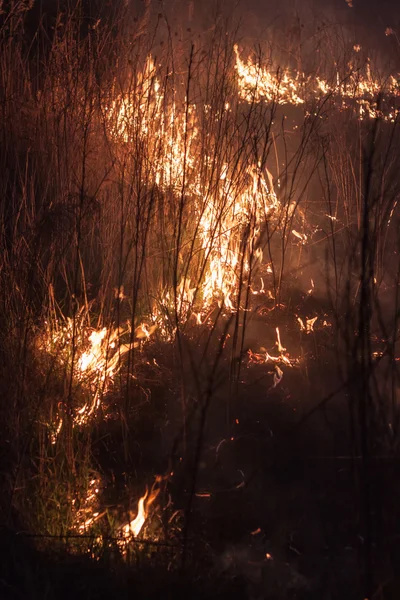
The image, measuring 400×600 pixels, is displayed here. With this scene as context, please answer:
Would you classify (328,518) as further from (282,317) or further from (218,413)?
(282,317)

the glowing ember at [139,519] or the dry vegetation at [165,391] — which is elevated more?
the dry vegetation at [165,391]

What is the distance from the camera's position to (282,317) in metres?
3.54

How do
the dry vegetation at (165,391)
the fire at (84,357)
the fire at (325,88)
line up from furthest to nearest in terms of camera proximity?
the fire at (325,88), the fire at (84,357), the dry vegetation at (165,391)

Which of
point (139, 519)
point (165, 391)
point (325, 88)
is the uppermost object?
point (325, 88)

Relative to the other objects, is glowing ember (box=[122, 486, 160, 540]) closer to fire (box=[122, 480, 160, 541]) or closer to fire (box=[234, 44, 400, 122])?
fire (box=[122, 480, 160, 541])

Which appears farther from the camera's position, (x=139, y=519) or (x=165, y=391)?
(x=165, y=391)

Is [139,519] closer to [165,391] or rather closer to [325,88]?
[165,391]

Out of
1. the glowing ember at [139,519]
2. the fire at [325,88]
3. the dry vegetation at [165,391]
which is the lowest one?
the glowing ember at [139,519]

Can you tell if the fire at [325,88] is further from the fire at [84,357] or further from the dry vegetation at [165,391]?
the fire at [84,357]

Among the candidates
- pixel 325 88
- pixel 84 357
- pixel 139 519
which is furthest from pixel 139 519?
pixel 325 88

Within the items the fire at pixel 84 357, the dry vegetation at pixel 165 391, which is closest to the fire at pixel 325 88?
the dry vegetation at pixel 165 391

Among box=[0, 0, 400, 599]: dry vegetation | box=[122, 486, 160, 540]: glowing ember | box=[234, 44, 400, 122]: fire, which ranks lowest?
box=[122, 486, 160, 540]: glowing ember

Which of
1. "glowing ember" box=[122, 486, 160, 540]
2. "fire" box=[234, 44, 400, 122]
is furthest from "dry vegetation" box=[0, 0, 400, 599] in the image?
"fire" box=[234, 44, 400, 122]

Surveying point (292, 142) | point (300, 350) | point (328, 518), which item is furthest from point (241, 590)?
point (292, 142)
